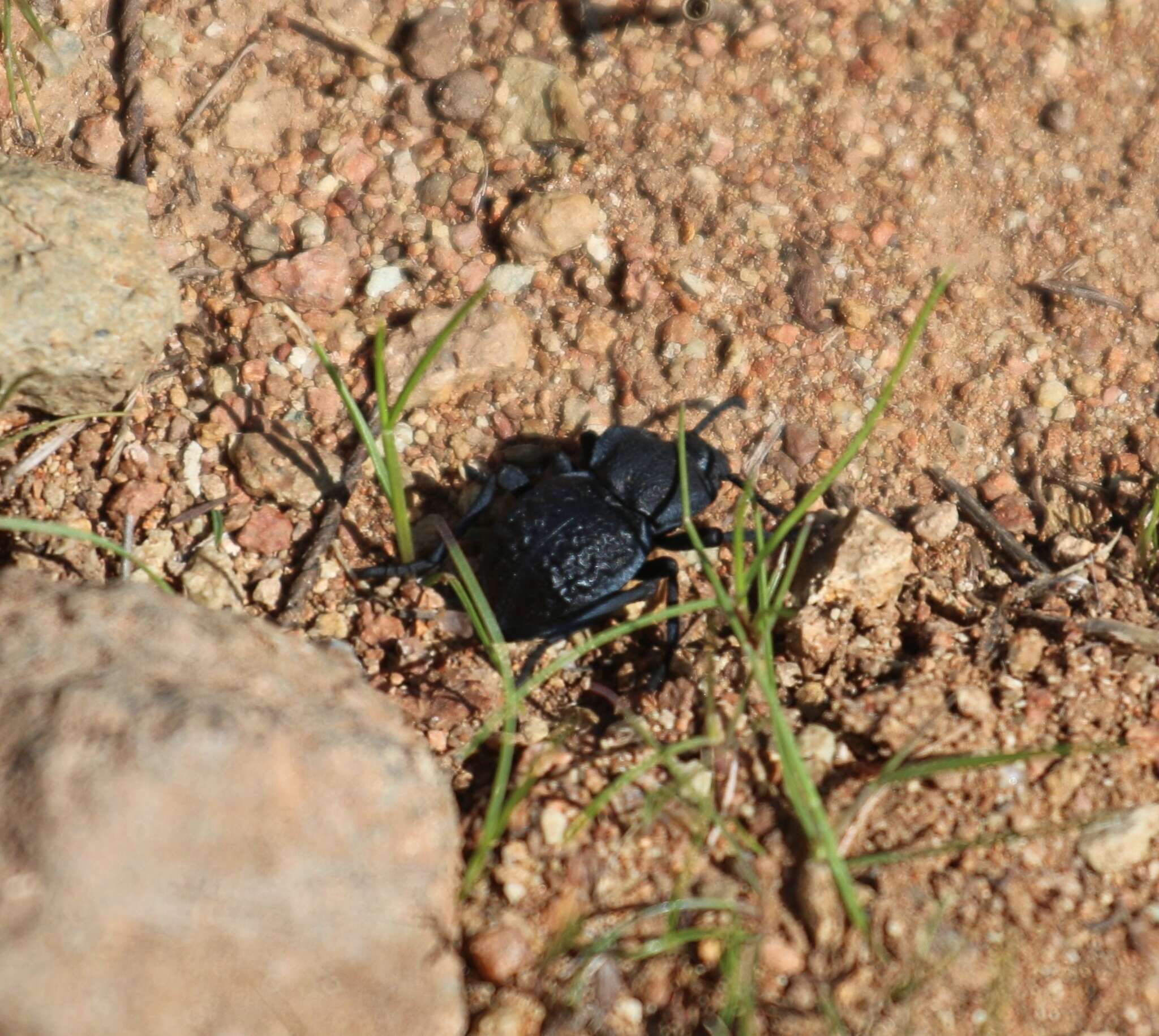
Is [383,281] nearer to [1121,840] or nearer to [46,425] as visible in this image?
[46,425]

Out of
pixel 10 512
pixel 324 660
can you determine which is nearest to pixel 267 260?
pixel 10 512

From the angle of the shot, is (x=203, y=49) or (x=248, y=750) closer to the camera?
(x=248, y=750)

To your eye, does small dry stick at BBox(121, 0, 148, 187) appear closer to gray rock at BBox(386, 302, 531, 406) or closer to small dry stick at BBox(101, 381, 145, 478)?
small dry stick at BBox(101, 381, 145, 478)

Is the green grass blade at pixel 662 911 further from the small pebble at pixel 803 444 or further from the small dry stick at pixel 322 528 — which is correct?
the small pebble at pixel 803 444

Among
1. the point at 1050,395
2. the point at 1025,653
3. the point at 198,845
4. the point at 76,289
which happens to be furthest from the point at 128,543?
the point at 1050,395

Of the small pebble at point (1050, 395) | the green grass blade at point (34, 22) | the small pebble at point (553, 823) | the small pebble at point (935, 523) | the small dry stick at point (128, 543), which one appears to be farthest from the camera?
the small pebble at point (1050, 395)

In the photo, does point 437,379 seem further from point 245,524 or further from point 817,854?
point 817,854

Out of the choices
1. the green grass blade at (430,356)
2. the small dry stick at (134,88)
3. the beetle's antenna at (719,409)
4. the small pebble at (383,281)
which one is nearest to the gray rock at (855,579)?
the beetle's antenna at (719,409)

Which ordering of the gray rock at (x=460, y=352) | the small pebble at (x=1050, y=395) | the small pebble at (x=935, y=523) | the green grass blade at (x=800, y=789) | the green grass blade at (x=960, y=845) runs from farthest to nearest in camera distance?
the small pebble at (x=1050, y=395) < the gray rock at (x=460, y=352) < the small pebble at (x=935, y=523) < the green grass blade at (x=960, y=845) < the green grass blade at (x=800, y=789)
